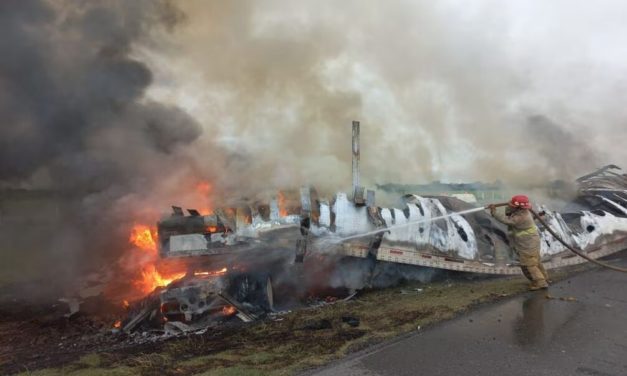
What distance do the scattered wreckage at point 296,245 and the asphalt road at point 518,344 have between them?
1821 millimetres

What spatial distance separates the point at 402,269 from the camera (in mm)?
6621

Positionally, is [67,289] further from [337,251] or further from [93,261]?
[337,251]

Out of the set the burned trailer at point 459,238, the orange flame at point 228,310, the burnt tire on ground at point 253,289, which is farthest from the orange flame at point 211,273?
the burned trailer at point 459,238

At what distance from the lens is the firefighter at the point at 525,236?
211 inches

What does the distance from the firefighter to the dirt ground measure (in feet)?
0.82

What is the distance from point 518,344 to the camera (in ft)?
11.6

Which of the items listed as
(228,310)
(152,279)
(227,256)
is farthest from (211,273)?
(152,279)

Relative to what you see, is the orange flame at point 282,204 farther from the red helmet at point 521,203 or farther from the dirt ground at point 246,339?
the red helmet at point 521,203

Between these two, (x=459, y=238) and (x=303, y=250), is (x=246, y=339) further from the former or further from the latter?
(x=459, y=238)

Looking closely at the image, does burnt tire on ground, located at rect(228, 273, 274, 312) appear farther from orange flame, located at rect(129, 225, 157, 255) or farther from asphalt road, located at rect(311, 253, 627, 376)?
asphalt road, located at rect(311, 253, 627, 376)

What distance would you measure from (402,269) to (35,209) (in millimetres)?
6156

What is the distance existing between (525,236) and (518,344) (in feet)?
7.69

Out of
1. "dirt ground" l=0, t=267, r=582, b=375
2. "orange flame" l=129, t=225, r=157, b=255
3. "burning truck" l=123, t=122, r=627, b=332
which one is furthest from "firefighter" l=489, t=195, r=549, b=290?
"orange flame" l=129, t=225, r=157, b=255

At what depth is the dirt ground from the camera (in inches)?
143
